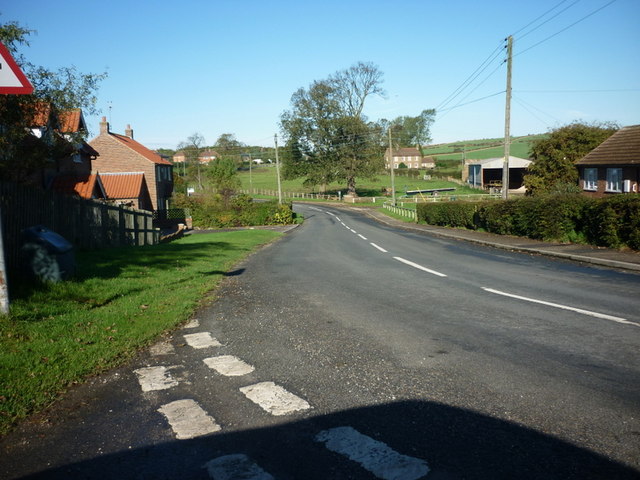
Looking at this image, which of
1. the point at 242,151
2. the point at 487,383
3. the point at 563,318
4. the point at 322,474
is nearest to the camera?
the point at 322,474

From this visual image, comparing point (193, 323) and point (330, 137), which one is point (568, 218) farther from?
point (330, 137)

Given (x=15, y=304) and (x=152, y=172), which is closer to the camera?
(x=15, y=304)

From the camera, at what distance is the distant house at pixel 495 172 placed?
71125 millimetres

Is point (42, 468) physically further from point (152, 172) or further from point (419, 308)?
point (152, 172)

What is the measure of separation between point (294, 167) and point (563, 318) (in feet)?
230

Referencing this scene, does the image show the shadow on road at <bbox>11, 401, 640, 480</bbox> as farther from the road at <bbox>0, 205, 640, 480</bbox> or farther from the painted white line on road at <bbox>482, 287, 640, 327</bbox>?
the painted white line on road at <bbox>482, 287, 640, 327</bbox>

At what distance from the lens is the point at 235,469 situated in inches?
132

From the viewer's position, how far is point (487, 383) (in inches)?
188

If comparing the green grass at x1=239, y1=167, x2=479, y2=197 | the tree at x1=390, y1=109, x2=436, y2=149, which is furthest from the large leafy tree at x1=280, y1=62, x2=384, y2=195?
the tree at x1=390, y1=109, x2=436, y2=149

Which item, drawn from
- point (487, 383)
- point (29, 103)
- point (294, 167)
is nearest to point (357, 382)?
point (487, 383)

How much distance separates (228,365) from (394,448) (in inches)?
101

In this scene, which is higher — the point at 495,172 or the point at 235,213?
the point at 495,172

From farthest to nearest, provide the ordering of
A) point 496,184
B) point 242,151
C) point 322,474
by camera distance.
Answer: point 242,151, point 496,184, point 322,474

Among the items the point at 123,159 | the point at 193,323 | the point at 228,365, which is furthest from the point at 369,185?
the point at 228,365
